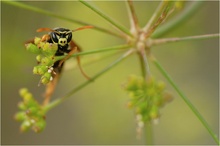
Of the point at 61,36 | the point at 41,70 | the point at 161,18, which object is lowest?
the point at 41,70

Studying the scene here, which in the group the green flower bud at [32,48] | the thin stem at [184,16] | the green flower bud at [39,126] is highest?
the thin stem at [184,16]

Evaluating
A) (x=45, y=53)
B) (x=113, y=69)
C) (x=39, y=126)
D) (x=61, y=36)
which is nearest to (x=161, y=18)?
(x=61, y=36)

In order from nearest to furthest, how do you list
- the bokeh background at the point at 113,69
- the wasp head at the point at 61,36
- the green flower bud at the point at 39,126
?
the wasp head at the point at 61,36 < the green flower bud at the point at 39,126 < the bokeh background at the point at 113,69

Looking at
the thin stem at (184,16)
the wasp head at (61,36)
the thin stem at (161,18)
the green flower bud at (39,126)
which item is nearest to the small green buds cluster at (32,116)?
the green flower bud at (39,126)

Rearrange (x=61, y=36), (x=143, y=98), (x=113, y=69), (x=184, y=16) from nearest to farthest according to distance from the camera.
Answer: (x=61, y=36)
(x=143, y=98)
(x=184, y=16)
(x=113, y=69)

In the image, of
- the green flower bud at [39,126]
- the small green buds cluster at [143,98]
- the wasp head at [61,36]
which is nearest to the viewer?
the wasp head at [61,36]

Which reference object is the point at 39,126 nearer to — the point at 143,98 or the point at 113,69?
the point at 143,98

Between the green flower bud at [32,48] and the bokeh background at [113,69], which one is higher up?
the bokeh background at [113,69]

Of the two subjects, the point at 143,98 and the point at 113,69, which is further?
the point at 113,69

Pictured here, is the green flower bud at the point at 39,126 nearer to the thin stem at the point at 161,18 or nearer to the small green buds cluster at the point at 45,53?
the small green buds cluster at the point at 45,53

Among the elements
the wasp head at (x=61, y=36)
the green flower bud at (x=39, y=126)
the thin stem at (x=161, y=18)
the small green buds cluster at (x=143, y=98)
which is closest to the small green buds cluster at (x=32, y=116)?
the green flower bud at (x=39, y=126)

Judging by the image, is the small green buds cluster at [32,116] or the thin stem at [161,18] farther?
the small green buds cluster at [32,116]

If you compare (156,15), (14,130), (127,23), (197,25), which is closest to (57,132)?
(14,130)
